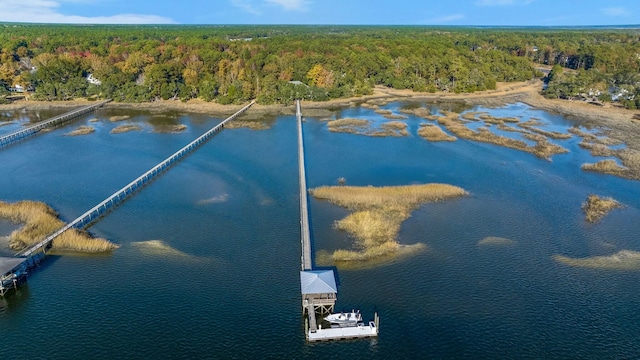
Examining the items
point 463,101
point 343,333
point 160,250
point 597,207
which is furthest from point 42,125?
point 463,101

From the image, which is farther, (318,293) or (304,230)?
(304,230)

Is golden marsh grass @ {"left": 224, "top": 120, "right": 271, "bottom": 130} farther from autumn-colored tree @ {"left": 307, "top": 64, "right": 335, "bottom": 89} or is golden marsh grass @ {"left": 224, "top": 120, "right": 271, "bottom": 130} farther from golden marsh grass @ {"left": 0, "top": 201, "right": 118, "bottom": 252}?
golden marsh grass @ {"left": 0, "top": 201, "right": 118, "bottom": 252}

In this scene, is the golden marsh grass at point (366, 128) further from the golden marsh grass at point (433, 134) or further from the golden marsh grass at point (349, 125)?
the golden marsh grass at point (433, 134)

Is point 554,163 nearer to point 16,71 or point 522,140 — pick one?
point 522,140

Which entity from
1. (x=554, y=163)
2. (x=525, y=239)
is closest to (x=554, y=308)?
(x=525, y=239)

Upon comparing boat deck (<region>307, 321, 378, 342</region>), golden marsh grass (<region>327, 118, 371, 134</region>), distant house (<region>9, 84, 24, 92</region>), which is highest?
distant house (<region>9, 84, 24, 92</region>)

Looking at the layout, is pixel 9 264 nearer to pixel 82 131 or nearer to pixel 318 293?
pixel 318 293

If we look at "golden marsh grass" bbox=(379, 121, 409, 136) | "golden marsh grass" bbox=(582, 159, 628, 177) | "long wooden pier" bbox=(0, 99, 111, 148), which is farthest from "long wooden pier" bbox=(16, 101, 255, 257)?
"golden marsh grass" bbox=(582, 159, 628, 177)
